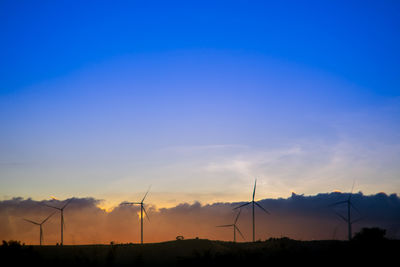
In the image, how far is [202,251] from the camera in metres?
99.6

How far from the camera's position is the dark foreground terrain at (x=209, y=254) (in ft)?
274

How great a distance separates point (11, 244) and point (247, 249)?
47.8 metres

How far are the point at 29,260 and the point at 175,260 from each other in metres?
27.3

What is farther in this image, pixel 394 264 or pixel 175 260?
pixel 175 260

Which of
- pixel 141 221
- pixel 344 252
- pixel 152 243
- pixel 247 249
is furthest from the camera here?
pixel 141 221

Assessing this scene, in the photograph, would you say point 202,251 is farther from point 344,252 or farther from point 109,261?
point 344,252

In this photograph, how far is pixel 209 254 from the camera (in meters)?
88.9

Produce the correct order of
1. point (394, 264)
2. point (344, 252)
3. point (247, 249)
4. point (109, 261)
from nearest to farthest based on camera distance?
point (394, 264), point (344, 252), point (109, 261), point (247, 249)

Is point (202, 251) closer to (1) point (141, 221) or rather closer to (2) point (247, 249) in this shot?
(2) point (247, 249)

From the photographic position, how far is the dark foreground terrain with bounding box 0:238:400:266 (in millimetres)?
83438

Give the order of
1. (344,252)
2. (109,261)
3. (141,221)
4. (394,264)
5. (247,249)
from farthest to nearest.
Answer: (141,221), (247,249), (109,261), (344,252), (394,264)

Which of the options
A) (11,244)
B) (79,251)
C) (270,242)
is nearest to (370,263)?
(270,242)

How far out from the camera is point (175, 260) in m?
96.0

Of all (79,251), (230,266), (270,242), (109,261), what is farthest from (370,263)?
(79,251)
